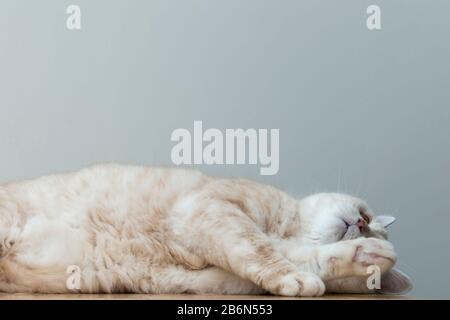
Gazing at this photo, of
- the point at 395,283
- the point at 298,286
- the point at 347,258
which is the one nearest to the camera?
the point at 298,286

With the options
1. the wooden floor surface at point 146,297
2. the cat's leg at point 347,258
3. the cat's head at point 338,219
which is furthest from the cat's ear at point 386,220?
the wooden floor surface at point 146,297

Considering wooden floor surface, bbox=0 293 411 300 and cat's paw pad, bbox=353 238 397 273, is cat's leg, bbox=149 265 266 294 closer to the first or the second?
wooden floor surface, bbox=0 293 411 300

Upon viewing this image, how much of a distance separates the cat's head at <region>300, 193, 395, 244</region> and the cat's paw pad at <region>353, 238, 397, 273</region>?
15 centimetres

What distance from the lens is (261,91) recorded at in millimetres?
2082

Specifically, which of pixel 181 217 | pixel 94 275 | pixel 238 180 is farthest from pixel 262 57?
pixel 94 275

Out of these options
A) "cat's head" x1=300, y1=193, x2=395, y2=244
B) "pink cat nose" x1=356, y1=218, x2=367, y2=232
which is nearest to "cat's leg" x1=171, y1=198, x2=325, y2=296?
"cat's head" x1=300, y1=193, x2=395, y2=244

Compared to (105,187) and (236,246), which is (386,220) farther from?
(105,187)

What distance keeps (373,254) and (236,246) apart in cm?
39

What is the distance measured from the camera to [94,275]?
76.1 inches

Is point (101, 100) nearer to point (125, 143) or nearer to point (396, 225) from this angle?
point (125, 143)

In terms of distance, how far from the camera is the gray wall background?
6.69ft

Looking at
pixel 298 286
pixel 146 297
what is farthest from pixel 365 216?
pixel 146 297

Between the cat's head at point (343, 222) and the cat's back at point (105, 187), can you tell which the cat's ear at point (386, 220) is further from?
the cat's back at point (105, 187)

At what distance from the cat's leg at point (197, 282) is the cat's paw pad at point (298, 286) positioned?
0.56 ft
